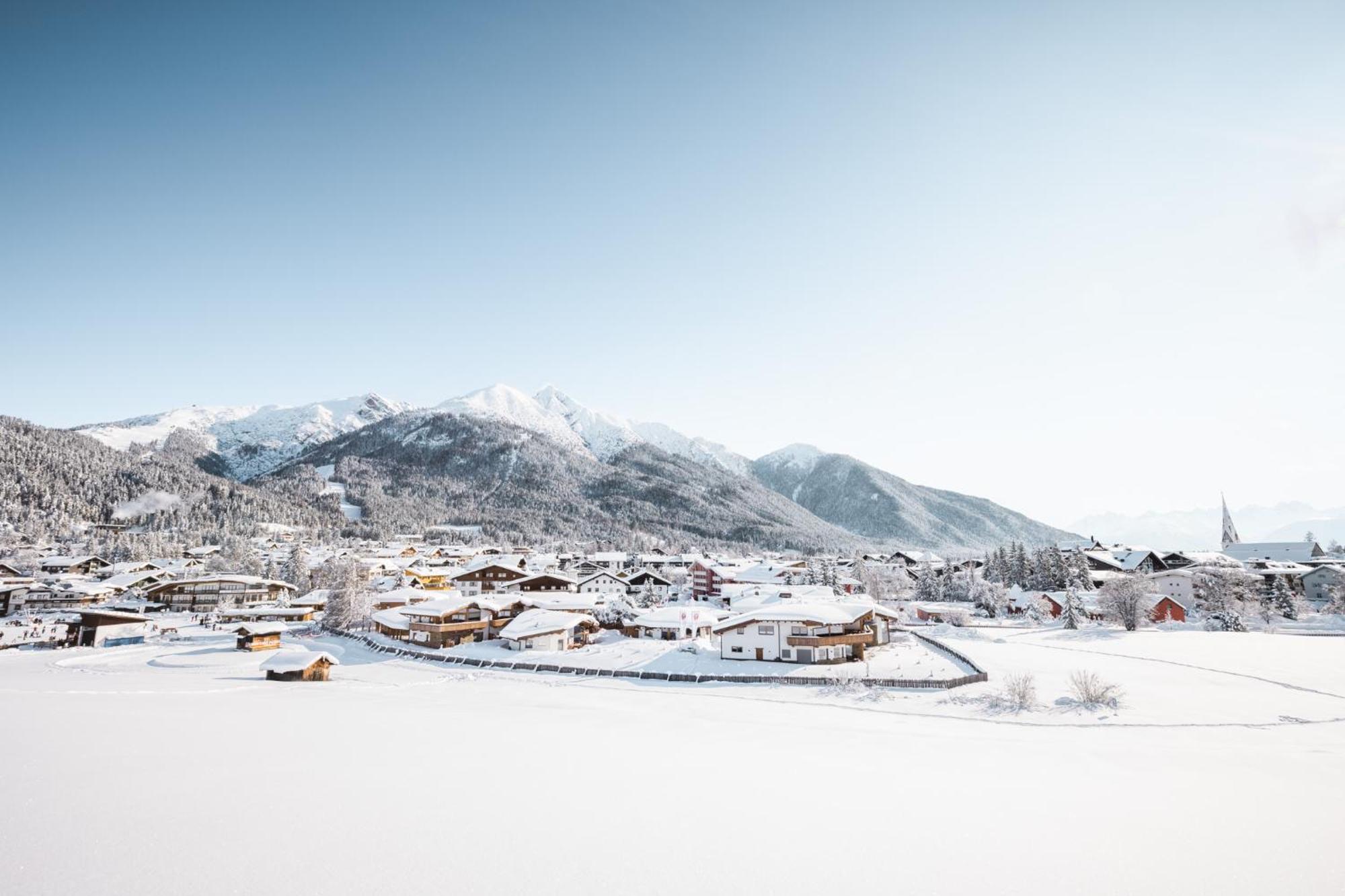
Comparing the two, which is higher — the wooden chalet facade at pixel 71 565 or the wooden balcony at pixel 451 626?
the wooden chalet facade at pixel 71 565

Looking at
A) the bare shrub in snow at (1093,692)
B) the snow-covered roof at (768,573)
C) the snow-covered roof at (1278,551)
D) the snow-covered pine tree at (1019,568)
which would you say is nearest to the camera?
the bare shrub in snow at (1093,692)

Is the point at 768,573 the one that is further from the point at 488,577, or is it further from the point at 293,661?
the point at 293,661

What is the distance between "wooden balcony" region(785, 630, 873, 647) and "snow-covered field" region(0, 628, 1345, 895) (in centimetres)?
1536

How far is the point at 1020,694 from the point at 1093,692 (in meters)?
3.26

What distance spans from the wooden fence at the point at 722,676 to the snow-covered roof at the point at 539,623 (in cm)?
431

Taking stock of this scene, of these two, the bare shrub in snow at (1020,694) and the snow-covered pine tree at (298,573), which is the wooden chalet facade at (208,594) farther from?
the bare shrub in snow at (1020,694)

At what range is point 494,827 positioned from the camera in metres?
10.9

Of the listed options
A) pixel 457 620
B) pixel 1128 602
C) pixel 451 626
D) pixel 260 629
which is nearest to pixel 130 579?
pixel 260 629

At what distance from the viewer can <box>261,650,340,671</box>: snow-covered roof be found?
1389 inches

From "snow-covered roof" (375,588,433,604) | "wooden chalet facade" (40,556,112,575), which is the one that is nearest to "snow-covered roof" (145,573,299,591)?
"snow-covered roof" (375,588,433,604)

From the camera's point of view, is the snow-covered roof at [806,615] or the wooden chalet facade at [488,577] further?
the wooden chalet facade at [488,577]

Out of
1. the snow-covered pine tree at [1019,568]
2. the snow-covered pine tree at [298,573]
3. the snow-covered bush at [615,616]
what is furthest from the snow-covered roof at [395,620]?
the snow-covered pine tree at [1019,568]

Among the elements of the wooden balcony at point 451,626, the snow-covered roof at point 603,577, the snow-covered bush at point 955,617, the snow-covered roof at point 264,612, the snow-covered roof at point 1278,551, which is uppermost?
the snow-covered roof at point 1278,551

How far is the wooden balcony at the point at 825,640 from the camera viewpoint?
42500mm
